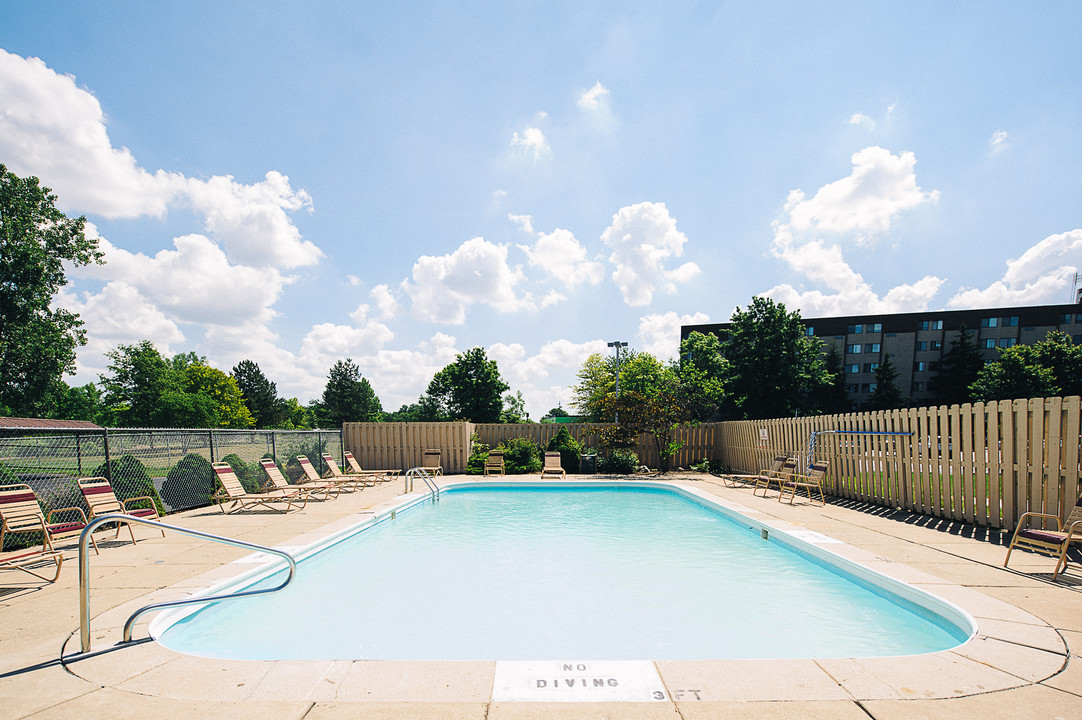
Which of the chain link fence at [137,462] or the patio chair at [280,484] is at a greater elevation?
the chain link fence at [137,462]

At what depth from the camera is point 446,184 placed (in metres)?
13.2

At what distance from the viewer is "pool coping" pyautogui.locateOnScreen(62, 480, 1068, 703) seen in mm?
2799

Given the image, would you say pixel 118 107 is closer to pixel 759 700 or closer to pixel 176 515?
pixel 176 515

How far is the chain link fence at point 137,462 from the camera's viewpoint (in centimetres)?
712

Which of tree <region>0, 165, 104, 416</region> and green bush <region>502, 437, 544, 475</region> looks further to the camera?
tree <region>0, 165, 104, 416</region>

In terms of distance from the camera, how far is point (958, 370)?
43.0 metres

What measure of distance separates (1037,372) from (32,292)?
61.8 meters

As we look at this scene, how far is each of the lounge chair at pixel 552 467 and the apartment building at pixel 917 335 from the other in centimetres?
3246

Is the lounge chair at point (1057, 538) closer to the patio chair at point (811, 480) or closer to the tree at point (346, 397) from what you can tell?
the patio chair at point (811, 480)

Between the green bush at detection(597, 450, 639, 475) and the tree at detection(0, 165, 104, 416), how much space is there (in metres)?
28.2

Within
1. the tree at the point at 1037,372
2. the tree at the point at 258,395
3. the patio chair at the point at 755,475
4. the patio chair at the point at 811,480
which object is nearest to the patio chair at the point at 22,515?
the patio chair at the point at 811,480

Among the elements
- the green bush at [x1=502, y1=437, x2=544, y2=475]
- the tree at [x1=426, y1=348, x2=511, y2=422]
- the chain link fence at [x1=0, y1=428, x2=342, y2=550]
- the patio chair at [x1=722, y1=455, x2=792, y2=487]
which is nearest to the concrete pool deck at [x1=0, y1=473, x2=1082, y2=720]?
the chain link fence at [x1=0, y1=428, x2=342, y2=550]

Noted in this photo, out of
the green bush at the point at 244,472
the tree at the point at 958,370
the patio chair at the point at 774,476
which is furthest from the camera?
the tree at the point at 958,370

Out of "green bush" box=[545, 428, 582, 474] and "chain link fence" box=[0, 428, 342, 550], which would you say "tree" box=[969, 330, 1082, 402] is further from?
"chain link fence" box=[0, 428, 342, 550]
